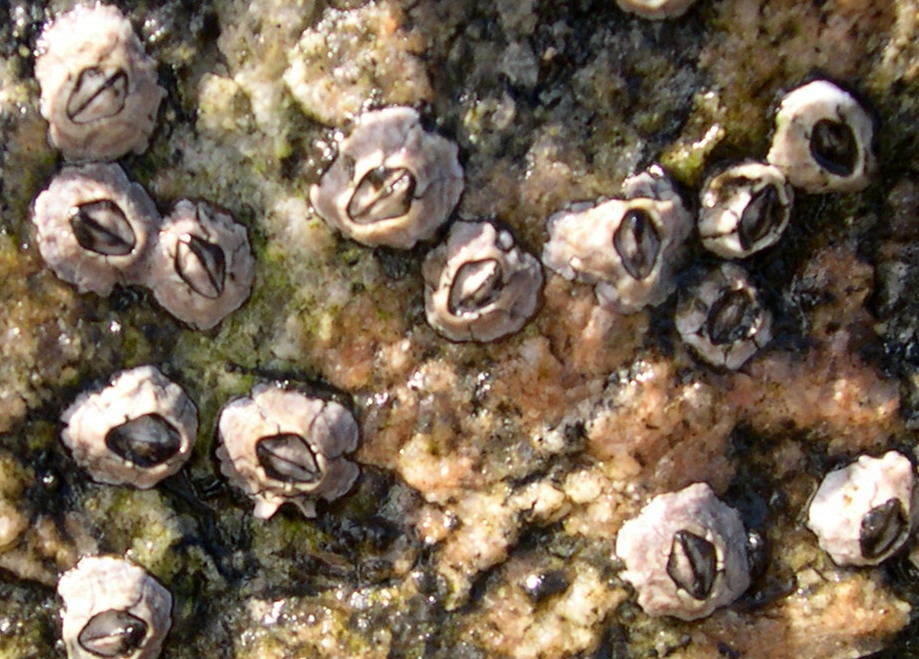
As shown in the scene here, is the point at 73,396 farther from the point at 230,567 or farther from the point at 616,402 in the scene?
the point at 616,402

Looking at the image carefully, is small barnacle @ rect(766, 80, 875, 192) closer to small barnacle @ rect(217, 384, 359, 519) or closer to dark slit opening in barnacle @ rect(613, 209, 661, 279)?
dark slit opening in barnacle @ rect(613, 209, 661, 279)

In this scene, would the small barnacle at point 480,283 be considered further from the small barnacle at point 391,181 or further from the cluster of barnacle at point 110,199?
the cluster of barnacle at point 110,199

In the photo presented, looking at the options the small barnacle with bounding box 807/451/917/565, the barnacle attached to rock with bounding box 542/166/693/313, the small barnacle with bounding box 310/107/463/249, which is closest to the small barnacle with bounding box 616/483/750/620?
the small barnacle with bounding box 807/451/917/565

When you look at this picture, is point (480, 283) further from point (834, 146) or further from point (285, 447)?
point (834, 146)

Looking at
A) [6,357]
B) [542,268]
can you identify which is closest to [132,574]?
[6,357]

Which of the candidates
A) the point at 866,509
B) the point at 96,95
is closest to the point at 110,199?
the point at 96,95
